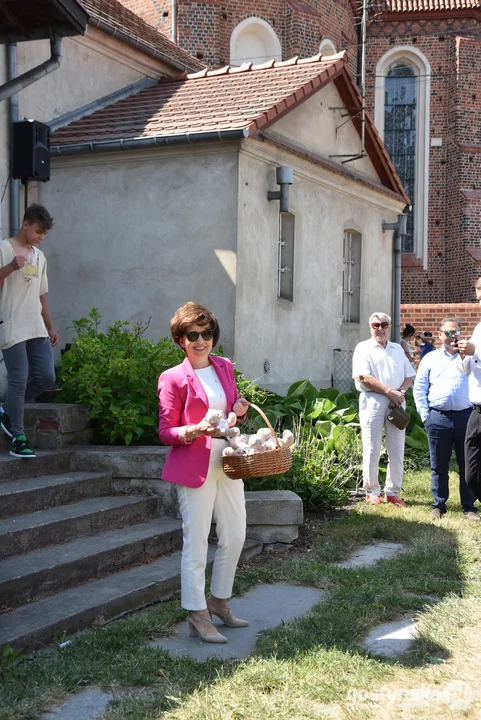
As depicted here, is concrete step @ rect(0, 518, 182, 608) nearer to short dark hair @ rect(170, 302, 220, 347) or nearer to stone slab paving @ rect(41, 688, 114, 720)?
stone slab paving @ rect(41, 688, 114, 720)

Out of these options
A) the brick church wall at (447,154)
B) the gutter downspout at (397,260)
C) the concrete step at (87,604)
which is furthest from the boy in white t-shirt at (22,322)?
the brick church wall at (447,154)

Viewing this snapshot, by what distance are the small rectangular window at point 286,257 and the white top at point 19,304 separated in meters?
6.25

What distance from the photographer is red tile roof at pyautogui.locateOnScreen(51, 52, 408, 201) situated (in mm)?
11062

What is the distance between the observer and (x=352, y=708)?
3936 mm

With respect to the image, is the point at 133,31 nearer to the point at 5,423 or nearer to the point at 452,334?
the point at 452,334

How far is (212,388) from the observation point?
16.5 feet

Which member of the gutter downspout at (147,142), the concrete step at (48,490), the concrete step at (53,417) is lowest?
the concrete step at (48,490)

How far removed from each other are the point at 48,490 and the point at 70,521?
0.44 meters

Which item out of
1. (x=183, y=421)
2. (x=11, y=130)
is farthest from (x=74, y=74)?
(x=183, y=421)

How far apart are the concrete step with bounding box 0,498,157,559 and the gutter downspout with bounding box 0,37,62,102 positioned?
3.74 m

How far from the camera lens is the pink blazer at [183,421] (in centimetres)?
482

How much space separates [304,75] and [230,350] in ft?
14.5

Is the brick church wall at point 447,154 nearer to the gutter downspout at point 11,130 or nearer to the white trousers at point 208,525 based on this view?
the gutter downspout at point 11,130

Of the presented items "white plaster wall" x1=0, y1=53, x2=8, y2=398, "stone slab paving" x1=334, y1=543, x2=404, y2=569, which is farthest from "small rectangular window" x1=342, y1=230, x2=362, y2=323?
"stone slab paving" x1=334, y1=543, x2=404, y2=569
